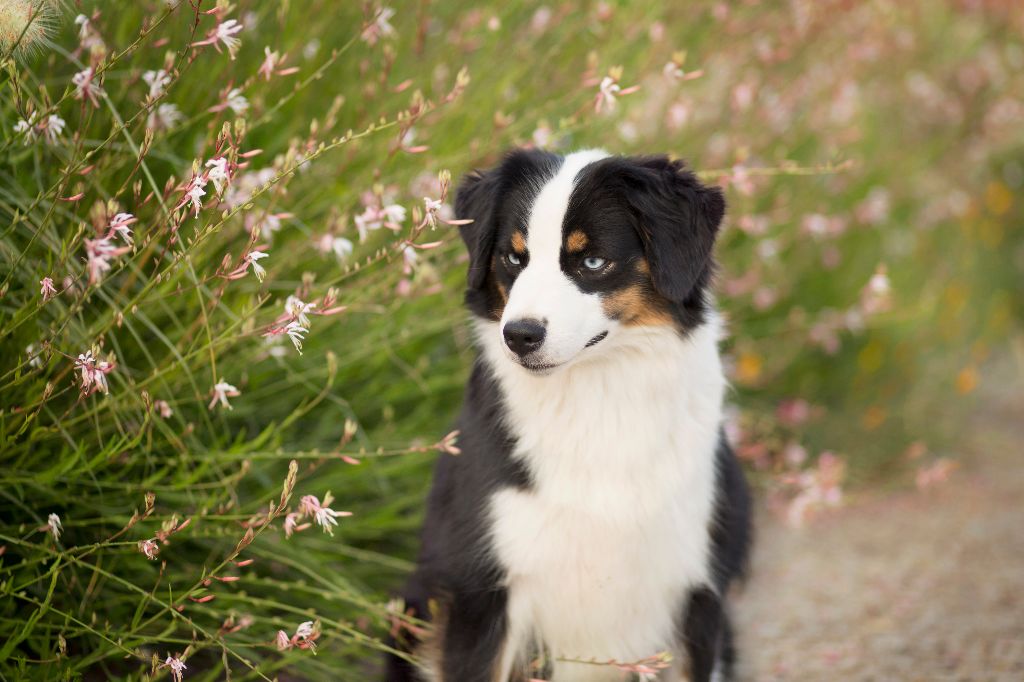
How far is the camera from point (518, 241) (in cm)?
266

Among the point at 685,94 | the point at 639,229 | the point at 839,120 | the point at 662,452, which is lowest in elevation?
the point at 839,120

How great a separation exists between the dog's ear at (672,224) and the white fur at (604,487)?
0.53 feet

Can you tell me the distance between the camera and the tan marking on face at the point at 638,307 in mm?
2604

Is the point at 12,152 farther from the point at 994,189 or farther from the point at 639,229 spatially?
the point at 994,189

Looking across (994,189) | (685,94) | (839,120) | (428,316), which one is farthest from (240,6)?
(994,189)

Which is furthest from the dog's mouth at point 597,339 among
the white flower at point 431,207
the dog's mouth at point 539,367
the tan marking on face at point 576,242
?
the white flower at point 431,207

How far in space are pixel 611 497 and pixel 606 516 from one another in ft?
0.17

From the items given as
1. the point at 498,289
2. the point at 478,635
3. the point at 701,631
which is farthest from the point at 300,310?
the point at 701,631

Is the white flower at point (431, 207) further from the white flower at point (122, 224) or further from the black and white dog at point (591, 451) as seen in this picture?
the white flower at point (122, 224)

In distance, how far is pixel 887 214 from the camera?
6070mm

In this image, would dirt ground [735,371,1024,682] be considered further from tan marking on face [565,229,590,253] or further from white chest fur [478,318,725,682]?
tan marking on face [565,229,590,253]

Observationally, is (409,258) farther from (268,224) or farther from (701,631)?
(701,631)

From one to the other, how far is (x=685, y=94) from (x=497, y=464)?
2.69m

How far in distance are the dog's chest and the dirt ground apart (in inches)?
40.9
